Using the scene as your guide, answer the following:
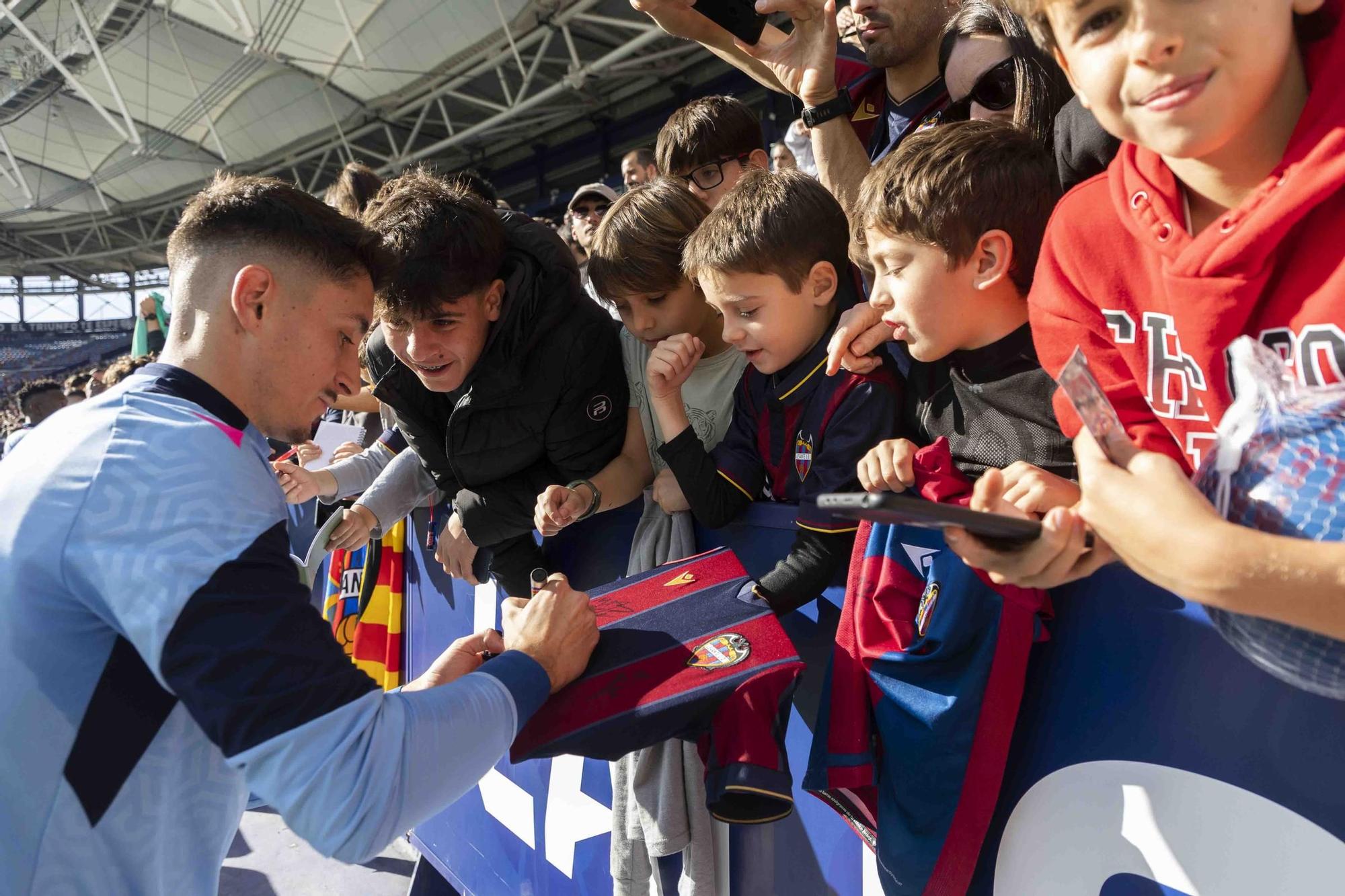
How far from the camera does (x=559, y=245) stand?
2.43 meters

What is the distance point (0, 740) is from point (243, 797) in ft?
1.27

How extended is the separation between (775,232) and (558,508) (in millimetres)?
778

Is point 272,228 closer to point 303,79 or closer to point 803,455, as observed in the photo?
point 803,455

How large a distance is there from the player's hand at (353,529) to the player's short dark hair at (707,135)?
143cm

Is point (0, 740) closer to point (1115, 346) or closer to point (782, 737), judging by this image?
point (782, 737)

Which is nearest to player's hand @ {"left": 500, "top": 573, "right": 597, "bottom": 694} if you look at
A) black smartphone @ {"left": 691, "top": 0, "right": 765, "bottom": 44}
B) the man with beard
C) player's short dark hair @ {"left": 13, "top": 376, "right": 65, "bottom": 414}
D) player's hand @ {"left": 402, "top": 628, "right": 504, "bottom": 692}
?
player's hand @ {"left": 402, "top": 628, "right": 504, "bottom": 692}

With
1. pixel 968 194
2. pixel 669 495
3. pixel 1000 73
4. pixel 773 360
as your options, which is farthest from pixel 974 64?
pixel 669 495

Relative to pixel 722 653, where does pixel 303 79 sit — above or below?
above

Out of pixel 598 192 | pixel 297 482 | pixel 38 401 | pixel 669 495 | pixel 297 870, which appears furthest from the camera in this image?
pixel 38 401

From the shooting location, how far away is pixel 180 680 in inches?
48.8

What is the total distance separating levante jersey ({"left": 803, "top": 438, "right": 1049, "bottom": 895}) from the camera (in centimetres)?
119

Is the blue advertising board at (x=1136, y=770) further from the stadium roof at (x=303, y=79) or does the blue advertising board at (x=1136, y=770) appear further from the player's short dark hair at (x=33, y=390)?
the stadium roof at (x=303, y=79)

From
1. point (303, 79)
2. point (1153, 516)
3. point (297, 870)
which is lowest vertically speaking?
point (297, 870)

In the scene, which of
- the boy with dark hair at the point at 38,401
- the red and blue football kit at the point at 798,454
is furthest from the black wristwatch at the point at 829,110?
the boy with dark hair at the point at 38,401
